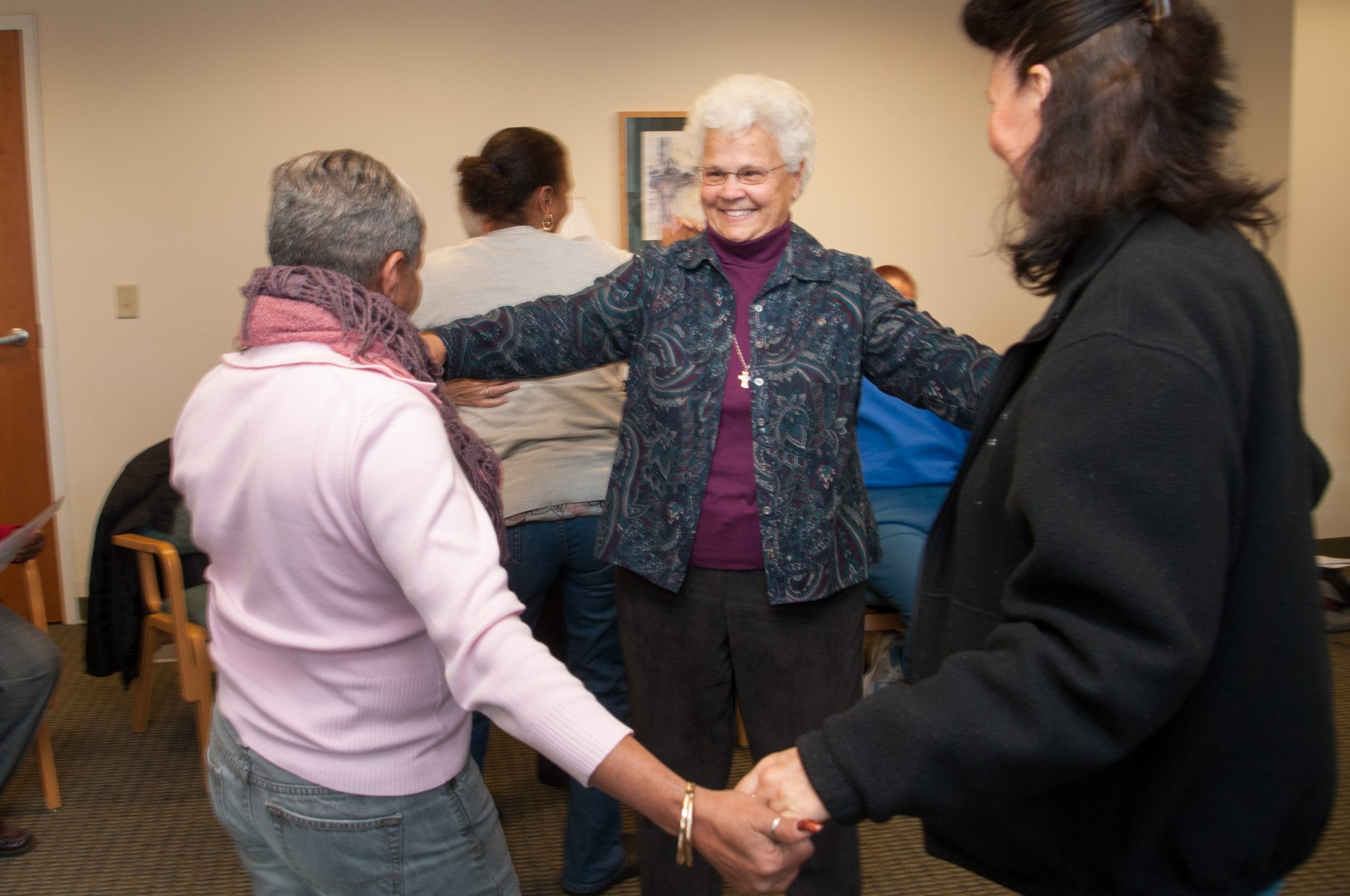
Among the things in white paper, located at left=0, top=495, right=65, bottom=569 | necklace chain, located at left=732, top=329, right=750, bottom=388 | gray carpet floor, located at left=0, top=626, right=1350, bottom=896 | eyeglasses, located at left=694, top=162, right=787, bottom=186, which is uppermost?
eyeglasses, located at left=694, top=162, right=787, bottom=186

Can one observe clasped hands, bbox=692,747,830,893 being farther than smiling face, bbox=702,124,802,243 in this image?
No

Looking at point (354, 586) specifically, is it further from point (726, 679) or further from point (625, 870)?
point (625, 870)

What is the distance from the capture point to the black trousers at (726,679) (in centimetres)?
179

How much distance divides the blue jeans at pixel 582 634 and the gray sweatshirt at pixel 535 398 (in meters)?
0.09

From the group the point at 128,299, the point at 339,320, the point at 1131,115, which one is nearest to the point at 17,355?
the point at 128,299

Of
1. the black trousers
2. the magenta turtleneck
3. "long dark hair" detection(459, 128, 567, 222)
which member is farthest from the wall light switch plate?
the magenta turtleneck

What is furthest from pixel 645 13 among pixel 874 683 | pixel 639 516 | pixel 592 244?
pixel 639 516

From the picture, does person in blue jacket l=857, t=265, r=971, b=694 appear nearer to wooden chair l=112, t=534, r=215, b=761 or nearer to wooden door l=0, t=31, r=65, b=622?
wooden chair l=112, t=534, r=215, b=761

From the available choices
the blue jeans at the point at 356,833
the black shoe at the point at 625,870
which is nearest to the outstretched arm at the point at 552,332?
the blue jeans at the point at 356,833

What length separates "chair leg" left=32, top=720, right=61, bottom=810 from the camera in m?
2.76

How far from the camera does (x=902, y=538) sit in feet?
9.82

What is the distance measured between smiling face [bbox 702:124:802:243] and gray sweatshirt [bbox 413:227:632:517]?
0.42m

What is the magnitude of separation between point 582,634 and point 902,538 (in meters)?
1.09

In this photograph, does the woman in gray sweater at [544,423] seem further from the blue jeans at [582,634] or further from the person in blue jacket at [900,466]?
the person in blue jacket at [900,466]
